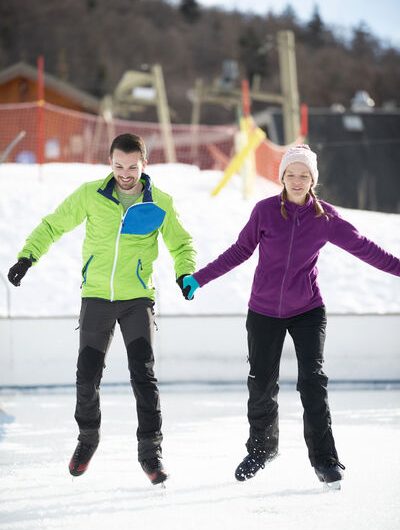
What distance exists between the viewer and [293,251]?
310 centimetres

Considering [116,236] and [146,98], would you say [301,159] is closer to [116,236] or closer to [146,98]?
[116,236]

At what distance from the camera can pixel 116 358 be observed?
5781 mm

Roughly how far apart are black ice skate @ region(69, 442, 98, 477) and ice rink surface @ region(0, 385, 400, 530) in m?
0.04

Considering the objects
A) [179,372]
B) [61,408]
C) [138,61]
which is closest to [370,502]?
[61,408]

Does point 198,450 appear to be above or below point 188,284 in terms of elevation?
below

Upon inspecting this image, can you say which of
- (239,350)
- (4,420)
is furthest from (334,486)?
(239,350)

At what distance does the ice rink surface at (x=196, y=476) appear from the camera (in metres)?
2.66

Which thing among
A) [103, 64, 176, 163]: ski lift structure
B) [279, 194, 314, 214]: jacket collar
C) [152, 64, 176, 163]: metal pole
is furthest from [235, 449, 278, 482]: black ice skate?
[103, 64, 176, 163]: ski lift structure

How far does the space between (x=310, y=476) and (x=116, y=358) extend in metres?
2.76

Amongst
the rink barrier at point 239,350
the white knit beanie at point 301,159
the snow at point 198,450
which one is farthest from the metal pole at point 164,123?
the white knit beanie at point 301,159

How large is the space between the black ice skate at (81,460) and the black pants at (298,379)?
647mm

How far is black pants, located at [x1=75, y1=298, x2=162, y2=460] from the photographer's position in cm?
309

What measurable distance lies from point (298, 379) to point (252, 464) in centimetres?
40

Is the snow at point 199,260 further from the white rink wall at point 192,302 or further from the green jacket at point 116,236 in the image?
the green jacket at point 116,236
